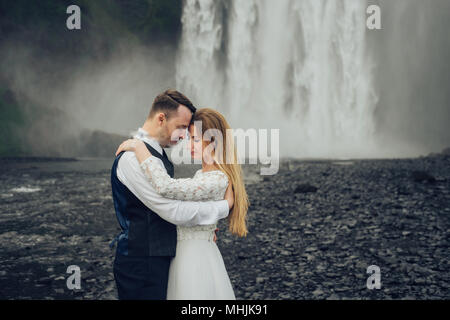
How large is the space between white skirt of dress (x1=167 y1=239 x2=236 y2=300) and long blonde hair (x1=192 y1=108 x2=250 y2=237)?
393 mm

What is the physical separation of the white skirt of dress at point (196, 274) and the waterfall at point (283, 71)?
45.3 metres

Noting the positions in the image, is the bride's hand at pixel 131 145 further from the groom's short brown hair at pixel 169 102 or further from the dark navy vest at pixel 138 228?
the groom's short brown hair at pixel 169 102

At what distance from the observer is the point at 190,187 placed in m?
3.80

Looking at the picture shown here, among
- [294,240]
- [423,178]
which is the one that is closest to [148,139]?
[294,240]

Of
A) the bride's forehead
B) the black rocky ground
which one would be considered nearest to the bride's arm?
the bride's forehead

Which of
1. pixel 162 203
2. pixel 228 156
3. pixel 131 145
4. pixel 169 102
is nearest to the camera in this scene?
pixel 162 203

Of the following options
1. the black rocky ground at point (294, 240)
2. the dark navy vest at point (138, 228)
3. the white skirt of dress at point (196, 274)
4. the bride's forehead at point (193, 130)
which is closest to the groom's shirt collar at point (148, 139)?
the dark navy vest at point (138, 228)

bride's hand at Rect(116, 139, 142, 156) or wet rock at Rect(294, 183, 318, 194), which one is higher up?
bride's hand at Rect(116, 139, 142, 156)

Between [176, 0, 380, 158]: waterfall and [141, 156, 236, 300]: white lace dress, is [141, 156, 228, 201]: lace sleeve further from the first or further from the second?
[176, 0, 380, 158]: waterfall

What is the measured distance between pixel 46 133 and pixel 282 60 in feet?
114

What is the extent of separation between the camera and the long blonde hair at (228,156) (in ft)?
13.1

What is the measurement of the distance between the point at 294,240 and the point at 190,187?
33.2 ft

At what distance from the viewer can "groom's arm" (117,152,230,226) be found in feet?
12.1

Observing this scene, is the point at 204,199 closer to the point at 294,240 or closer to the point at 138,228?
the point at 138,228
